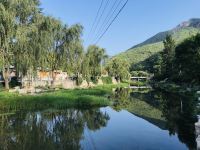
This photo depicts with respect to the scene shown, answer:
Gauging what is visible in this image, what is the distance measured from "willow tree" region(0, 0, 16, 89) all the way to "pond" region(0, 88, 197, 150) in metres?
8.68

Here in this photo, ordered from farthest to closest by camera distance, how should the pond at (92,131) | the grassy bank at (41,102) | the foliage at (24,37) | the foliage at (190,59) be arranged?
1. the foliage at (190,59)
2. the foliage at (24,37)
3. the grassy bank at (41,102)
4. the pond at (92,131)

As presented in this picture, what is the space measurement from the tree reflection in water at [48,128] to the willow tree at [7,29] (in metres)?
9.50

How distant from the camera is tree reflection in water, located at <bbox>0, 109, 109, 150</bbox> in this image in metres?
15.7

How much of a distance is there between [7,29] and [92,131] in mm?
16867

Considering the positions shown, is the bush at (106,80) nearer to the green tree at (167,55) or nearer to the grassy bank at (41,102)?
the green tree at (167,55)

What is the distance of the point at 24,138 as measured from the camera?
17141 millimetres

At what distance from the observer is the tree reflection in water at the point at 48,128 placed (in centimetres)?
1574

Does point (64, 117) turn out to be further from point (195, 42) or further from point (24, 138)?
point (195, 42)

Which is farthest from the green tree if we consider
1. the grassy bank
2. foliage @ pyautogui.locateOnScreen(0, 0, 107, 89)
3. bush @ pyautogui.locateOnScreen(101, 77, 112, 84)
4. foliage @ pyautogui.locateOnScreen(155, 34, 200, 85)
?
the grassy bank

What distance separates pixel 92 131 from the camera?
1909cm

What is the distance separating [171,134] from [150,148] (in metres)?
3.47

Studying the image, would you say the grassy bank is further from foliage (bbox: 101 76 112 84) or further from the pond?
foliage (bbox: 101 76 112 84)

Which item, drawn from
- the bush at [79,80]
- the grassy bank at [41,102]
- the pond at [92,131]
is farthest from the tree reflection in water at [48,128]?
the bush at [79,80]

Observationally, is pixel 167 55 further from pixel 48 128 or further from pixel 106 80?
pixel 48 128
